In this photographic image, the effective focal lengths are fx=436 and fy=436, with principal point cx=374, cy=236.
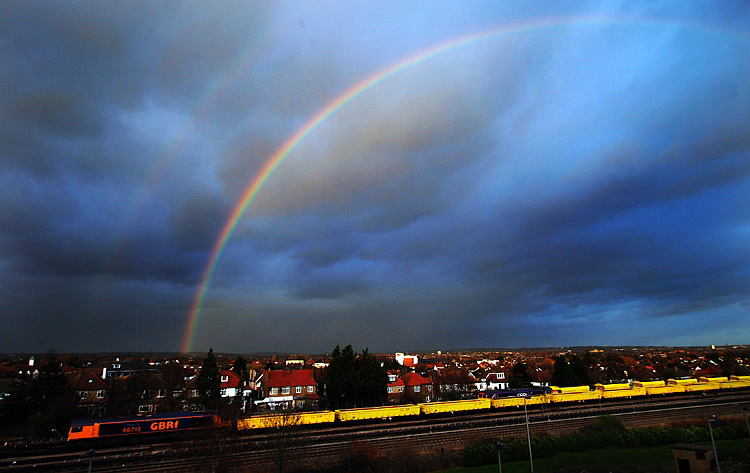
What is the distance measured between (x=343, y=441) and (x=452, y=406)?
916 inches

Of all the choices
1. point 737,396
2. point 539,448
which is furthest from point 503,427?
point 737,396

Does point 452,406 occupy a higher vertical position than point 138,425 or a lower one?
lower

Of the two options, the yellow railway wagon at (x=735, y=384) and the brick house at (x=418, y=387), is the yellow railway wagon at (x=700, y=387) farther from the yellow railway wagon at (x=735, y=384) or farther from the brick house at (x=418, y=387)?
the brick house at (x=418, y=387)

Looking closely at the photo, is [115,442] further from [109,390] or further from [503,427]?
[503,427]

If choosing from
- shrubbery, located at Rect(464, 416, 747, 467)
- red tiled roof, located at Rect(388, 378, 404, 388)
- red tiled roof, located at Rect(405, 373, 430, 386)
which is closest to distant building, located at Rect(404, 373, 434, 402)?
red tiled roof, located at Rect(405, 373, 430, 386)

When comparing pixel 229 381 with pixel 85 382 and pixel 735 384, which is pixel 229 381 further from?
pixel 735 384

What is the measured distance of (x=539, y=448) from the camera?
3759 cm

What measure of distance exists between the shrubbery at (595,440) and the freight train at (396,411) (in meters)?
4.57

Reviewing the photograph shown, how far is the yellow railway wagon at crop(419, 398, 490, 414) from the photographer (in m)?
59.2

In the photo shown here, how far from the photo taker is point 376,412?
56062 mm

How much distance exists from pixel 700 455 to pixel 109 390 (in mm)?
77857

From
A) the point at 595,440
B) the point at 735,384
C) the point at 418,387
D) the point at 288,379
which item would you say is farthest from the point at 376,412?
the point at 735,384

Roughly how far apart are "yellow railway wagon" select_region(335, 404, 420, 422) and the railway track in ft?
7.62

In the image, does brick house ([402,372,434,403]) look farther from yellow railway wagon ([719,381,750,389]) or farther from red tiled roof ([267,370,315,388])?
yellow railway wagon ([719,381,750,389])
